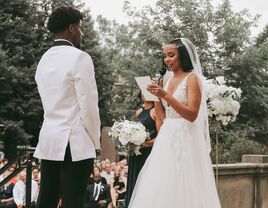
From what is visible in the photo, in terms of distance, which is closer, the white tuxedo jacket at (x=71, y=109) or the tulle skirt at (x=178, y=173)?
the white tuxedo jacket at (x=71, y=109)

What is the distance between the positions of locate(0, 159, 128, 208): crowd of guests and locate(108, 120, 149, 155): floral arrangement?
482cm

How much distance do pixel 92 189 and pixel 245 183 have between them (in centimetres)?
476

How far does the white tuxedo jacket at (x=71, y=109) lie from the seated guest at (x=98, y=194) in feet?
27.7

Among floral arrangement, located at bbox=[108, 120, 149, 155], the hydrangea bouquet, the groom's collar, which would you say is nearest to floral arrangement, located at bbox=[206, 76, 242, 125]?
the hydrangea bouquet

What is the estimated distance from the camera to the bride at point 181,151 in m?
4.56

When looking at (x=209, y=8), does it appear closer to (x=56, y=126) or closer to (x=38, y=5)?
(x=38, y=5)

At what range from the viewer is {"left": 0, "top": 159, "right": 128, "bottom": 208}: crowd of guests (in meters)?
11.3

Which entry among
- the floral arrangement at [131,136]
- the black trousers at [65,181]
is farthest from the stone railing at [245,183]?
the black trousers at [65,181]

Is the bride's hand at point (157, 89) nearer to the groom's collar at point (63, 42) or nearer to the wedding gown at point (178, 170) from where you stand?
the wedding gown at point (178, 170)

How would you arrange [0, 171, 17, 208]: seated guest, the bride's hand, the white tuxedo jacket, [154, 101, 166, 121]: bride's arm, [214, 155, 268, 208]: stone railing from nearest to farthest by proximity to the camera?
1. the white tuxedo jacket
2. the bride's hand
3. [154, 101, 166, 121]: bride's arm
4. [214, 155, 268, 208]: stone railing
5. [0, 171, 17, 208]: seated guest

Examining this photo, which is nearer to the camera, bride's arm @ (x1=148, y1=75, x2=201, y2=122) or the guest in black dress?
bride's arm @ (x1=148, y1=75, x2=201, y2=122)

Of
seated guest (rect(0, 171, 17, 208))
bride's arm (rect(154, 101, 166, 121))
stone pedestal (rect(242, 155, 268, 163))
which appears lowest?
seated guest (rect(0, 171, 17, 208))

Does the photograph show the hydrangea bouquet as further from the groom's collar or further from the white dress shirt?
the white dress shirt

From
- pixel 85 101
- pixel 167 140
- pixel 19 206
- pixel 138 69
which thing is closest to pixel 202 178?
pixel 167 140
